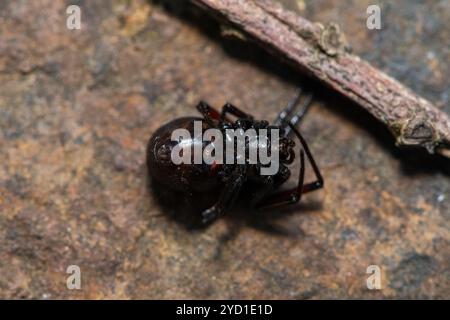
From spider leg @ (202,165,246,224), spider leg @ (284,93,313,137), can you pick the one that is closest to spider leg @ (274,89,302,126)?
spider leg @ (284,93,313,137)

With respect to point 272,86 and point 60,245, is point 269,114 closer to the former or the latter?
point 272,86

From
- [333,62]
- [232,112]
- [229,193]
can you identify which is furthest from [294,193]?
[333,62]

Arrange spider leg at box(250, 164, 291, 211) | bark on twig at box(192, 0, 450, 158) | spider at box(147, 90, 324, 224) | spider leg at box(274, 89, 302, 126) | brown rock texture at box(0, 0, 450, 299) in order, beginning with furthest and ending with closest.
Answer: spider leg at box(274, 89, 302, 126) → brown rock texture at box(0, 0, 450, 299) → bark on twig at box(192, 0, 450, 158) → spider leg at box(250, 164, 291, 211) → spider at box(147, 90, 324, 224)

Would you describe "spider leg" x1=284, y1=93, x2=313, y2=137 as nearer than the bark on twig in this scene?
No

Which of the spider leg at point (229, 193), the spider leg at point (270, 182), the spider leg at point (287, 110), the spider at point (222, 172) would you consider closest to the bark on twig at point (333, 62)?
the spider leg at point (287, 110)

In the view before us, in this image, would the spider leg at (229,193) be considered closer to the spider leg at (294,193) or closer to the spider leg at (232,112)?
the spider leg at (294,193)

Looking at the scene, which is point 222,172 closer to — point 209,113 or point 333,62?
point 209,113

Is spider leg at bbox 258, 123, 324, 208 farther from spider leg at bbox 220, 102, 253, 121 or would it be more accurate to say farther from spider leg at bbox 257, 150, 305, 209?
spider leg at bbox 220, 102, 253, 121
